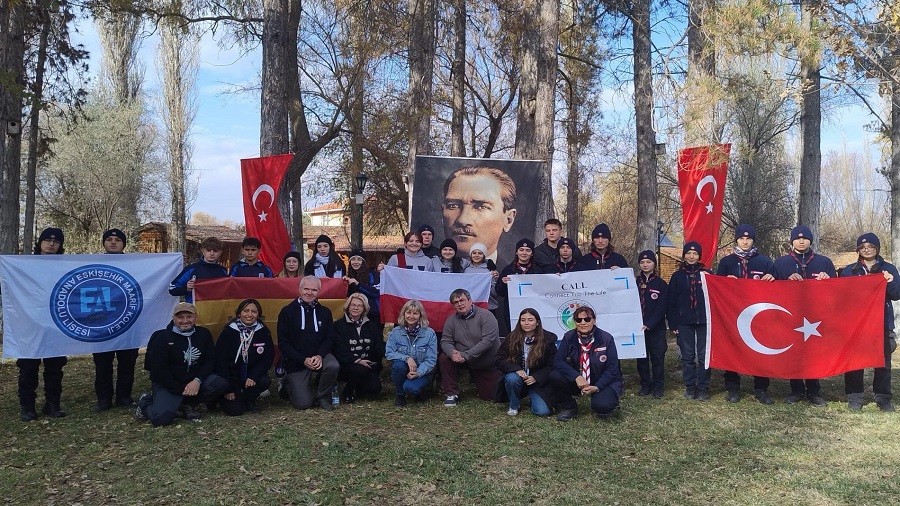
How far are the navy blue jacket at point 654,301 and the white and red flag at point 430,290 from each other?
6.04 ft

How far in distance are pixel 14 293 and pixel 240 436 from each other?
9.01 ft

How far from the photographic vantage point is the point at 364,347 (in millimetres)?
7270

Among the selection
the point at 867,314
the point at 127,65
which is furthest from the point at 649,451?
the point at 127,65

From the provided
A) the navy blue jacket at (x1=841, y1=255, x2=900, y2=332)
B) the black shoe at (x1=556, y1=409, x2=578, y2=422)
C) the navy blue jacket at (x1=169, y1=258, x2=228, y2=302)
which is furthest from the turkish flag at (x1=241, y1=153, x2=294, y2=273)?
the navy blue jacket at (x1=841, y1=255, x2=900, y2=332)

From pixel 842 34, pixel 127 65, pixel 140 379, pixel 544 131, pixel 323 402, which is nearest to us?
pixel 323 402

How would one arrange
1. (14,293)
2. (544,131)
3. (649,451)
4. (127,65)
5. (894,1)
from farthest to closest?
(127,65), (544,131), (894,1), (14,293), (649,451)

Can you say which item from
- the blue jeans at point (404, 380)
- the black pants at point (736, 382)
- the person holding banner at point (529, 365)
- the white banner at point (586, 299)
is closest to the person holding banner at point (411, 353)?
the blue jeans at point (404, 380)

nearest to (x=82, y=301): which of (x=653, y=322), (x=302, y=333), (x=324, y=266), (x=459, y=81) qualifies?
(x=302, y=333)

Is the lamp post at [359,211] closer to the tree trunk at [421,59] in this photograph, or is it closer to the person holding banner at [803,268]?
the tree trunk at [421,59]

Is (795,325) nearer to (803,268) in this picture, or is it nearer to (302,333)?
(803,268)

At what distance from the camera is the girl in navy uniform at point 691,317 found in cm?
732

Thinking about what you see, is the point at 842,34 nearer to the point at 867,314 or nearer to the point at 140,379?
the point at 867,314

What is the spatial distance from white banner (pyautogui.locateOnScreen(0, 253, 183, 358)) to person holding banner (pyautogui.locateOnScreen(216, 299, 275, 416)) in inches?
39.3

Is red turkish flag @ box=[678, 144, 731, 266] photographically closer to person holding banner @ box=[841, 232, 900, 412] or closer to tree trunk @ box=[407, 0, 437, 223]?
person holding banner @ box=[841, 232, 900, 412]
